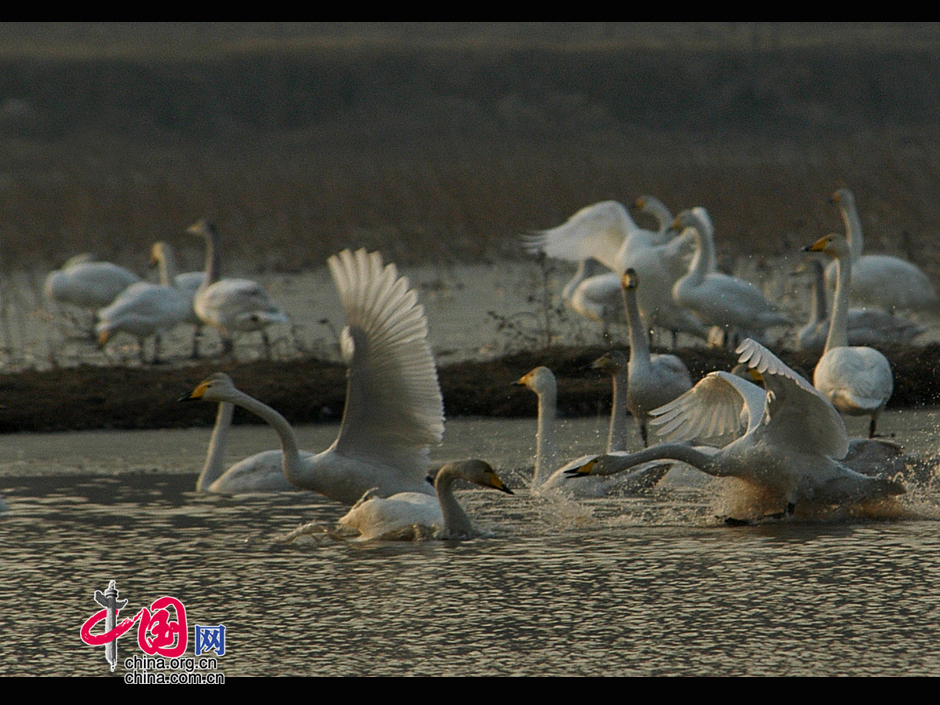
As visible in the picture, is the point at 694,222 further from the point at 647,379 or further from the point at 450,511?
the point at 450,511

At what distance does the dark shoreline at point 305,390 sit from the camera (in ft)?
35.9

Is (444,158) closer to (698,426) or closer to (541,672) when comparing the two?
(698,426)

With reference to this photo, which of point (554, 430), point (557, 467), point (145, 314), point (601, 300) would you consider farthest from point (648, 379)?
point (145, 314)

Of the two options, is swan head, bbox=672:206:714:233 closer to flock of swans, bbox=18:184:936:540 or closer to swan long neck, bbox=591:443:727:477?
flock of swans, bbox=18:184:936:540

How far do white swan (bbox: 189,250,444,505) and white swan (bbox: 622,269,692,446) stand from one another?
6.25ft

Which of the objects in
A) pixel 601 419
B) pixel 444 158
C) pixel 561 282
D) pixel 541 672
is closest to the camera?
pixel 541 672

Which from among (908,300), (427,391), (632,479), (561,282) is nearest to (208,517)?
(427,391)

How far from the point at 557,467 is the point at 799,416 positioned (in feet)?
5.39

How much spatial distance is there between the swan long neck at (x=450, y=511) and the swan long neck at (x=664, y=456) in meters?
0.61

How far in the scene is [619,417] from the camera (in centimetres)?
877

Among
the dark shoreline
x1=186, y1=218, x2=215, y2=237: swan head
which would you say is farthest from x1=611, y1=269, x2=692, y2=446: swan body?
x1=186, y1=218, x2=215, y2=237: swan head

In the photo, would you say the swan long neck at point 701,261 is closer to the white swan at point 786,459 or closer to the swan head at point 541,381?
the swan head at point 541,381

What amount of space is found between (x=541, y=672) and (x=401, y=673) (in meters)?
0.41

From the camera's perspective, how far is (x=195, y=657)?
17.6ft
